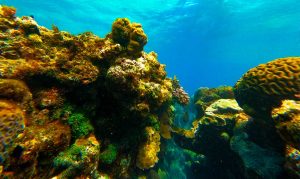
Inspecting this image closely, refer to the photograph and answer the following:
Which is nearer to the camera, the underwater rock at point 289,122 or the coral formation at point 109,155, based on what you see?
the underwater rock at point 289,122

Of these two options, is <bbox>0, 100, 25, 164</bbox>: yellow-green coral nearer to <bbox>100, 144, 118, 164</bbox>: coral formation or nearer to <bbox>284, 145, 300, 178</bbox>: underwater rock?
<bbox>100, 144, 118, 164</bbox>: coral formation

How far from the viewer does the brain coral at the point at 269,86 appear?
4.86m

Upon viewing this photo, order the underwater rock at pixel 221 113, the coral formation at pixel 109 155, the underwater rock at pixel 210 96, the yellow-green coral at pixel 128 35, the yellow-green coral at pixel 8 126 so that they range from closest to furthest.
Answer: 1. the yellow-green coral at pixel 8 126
2. the coral formation at pixel 109 155
3. the yellow-green coral at pixel 128 35
4. the underwater rock at pixel 221 113
5. the underwater rock at pixel 210 96

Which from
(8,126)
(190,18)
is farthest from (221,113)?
(190,18)

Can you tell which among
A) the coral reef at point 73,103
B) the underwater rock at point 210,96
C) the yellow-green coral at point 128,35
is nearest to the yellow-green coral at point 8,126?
the coral reef at point 73,103

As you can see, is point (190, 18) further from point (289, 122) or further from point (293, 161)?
point (293, 161)

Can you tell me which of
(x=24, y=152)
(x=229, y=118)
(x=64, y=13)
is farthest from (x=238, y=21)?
(x=24, y=152)

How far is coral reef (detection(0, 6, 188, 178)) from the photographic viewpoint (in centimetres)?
302

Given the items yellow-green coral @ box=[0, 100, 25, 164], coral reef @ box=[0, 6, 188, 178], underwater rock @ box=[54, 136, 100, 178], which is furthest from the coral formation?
yellow-green coral @ box=[0, 100, 25, 164]

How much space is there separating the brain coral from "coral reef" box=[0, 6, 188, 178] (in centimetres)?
265

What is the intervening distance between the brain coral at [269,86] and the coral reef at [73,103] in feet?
8.69

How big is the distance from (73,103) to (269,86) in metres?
5.00

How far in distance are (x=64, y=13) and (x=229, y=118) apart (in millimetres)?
36480

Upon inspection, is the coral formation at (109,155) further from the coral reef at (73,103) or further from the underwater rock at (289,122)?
the underwater rock at (289,122)
